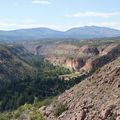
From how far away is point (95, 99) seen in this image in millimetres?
64812

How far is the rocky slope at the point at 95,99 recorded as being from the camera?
59.0 m

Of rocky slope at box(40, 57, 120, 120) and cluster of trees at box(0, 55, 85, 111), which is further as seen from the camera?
cluster of trees at box(0, 55, 85, 111)

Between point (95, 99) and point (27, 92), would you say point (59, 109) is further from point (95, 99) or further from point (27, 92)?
point (27, 92)

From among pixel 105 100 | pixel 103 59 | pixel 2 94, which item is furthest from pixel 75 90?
pixel 103 59

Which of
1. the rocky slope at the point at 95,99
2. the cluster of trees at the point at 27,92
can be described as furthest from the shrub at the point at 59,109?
the cluster of trees at the point at 27,92

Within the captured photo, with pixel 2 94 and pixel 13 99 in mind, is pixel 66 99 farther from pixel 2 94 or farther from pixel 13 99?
pixel 2 94

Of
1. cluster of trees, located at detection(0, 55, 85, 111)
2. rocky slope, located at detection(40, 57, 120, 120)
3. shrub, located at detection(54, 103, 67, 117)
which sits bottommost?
cluster of trees, located at detection(0, 55, 85, 111)

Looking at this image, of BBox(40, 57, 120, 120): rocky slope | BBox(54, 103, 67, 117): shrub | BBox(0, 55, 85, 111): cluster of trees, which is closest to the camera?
BBox(40, 57, 120, 120): rocky slope

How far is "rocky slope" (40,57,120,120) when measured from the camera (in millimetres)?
58969

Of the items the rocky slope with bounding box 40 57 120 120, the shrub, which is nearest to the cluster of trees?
the rocky slope with bounding box 40 57 120 120

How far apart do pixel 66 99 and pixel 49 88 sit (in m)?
59.6

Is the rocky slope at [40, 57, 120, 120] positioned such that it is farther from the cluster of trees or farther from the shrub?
the cluster of trees

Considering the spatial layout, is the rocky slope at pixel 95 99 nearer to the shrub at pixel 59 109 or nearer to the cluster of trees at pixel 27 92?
the shrub at pixel 59 109

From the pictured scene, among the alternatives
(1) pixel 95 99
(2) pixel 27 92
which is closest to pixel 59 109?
(1) pixel 95 99
